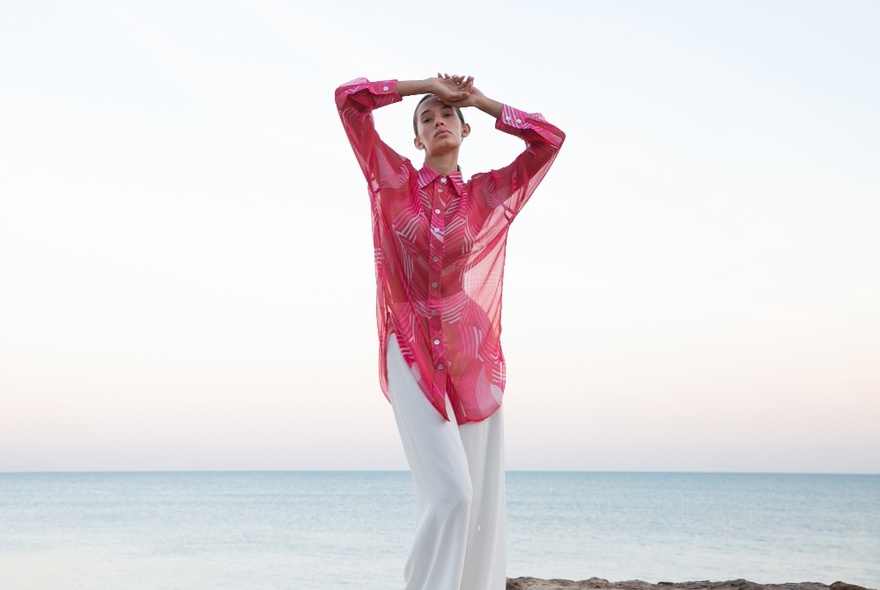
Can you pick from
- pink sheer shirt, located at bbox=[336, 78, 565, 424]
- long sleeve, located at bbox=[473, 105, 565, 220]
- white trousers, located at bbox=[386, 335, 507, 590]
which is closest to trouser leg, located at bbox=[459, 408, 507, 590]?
white trousers, located at bbox=[386, 335, 507, 590]

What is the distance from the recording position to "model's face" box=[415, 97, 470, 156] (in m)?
4.34

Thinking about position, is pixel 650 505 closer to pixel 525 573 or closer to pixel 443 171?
pixel 525 573

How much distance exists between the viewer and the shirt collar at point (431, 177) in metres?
4.34

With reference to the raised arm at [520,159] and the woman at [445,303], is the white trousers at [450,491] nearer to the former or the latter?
the woman at [445,303]

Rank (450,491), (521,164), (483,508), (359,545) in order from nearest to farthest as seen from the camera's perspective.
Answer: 1. (450,491)
2. (483,508)
3. (521,164)
4. (359,545)

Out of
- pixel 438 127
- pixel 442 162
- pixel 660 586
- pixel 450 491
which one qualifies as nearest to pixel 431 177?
pixel 442 162

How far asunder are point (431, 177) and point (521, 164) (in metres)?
0.45

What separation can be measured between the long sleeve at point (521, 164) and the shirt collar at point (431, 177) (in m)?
0.12

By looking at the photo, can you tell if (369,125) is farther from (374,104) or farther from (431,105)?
(431,105)

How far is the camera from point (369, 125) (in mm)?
4340

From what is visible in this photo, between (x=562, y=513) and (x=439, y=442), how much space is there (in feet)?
120

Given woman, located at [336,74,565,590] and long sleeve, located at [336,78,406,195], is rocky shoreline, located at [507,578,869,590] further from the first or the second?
long sleeve, located at [336,78,406,195]

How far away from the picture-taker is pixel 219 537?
25500 mm

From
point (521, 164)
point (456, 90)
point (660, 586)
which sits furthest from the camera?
point (660, 586)
